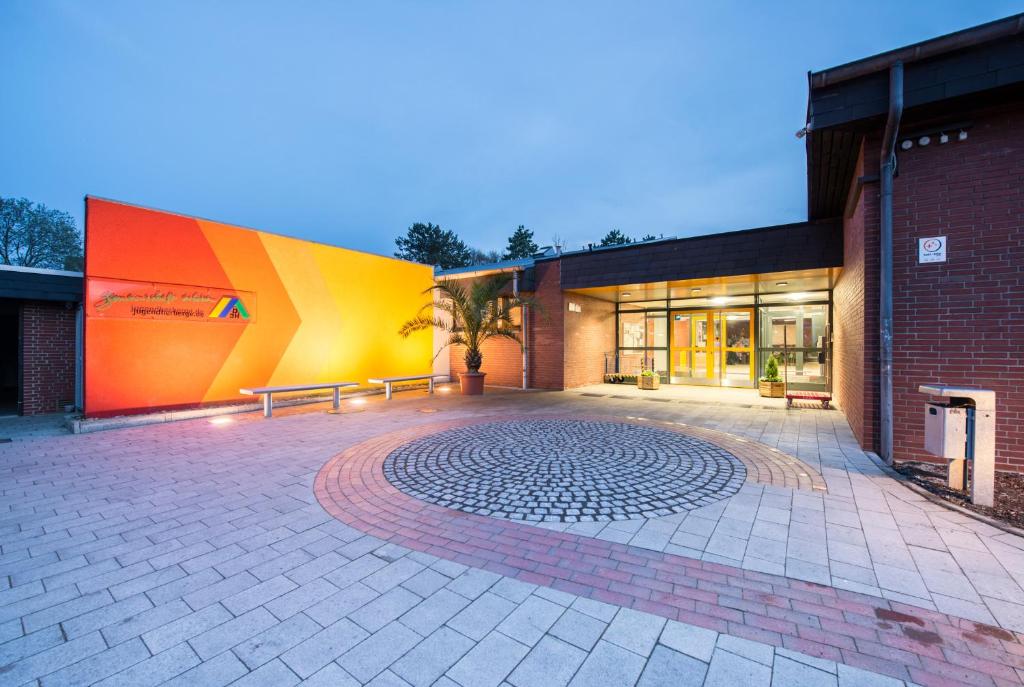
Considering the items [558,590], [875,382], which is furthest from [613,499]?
[875,382]

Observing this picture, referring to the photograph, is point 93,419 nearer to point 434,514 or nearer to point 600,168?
point 434,514

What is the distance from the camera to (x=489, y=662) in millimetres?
2025

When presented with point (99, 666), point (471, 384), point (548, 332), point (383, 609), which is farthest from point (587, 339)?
point (99, 666)

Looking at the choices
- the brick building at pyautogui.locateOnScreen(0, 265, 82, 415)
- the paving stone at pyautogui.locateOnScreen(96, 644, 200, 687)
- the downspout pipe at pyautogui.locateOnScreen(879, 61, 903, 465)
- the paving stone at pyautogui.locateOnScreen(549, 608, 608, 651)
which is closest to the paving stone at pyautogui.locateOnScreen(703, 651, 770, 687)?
the paving stone at pyautogui.locateOnScreen(549, 608, 608, 651)

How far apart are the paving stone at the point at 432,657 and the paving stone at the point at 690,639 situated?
102cm

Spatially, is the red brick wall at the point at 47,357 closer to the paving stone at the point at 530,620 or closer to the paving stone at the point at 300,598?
the paving stone at the point at 300,598

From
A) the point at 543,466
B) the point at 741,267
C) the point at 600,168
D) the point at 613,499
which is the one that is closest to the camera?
the point at 613,499

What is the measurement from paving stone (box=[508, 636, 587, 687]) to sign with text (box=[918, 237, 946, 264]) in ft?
20.0

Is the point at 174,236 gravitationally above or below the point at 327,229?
below

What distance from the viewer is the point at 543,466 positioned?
5.13 meters

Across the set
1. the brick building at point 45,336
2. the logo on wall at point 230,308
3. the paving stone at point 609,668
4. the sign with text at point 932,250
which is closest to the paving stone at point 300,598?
the paving stone at point 609,668

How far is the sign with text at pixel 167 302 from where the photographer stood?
748cm

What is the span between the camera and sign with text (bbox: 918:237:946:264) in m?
5.05

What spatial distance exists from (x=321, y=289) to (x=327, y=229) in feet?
518
